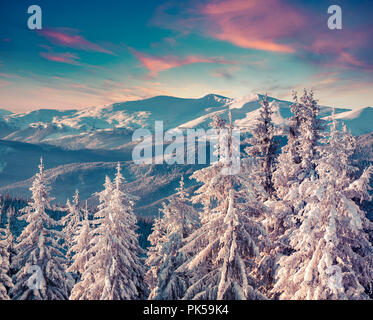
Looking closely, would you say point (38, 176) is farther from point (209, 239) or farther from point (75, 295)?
point (209, 239)

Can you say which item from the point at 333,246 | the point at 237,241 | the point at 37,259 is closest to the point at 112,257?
the point at 37,259

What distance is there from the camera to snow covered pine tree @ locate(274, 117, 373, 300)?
11461 millimetres

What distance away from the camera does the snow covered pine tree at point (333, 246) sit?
1146 centimetres

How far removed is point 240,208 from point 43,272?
1502 centimetres

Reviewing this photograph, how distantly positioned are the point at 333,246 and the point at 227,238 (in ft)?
14.1

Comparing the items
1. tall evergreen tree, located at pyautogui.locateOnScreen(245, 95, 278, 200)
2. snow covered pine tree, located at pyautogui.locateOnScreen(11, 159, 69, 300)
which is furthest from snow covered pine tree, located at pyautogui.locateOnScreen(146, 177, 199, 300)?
snow covered pine tree, located at pyautogui.locateOnScreen(11, 159, 69, 300)

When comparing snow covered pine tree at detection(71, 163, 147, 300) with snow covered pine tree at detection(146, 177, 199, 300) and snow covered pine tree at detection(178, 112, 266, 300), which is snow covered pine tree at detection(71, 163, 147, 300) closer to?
snow covered pine tree at detection(146, 177, 199, 300)

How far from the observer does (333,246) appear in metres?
11.6

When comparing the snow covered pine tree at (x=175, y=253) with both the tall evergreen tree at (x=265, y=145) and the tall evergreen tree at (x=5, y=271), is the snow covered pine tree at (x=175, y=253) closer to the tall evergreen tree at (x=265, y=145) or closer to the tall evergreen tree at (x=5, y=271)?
the tall evergreen tree at (x=265, y=145)

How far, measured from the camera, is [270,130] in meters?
21.4

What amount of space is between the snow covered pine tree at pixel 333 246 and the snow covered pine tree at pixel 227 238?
7.14ft

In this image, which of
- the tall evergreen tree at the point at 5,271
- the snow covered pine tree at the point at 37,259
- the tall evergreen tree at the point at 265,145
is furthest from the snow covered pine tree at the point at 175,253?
the tall evergreen tree at the point at 5,271

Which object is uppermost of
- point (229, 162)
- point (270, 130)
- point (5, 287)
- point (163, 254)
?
point (270, 130)
